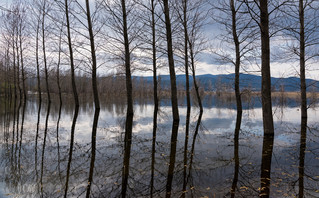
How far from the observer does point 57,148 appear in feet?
16.5

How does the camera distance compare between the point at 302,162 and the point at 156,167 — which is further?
the point at 302,162

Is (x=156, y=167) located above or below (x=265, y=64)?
below

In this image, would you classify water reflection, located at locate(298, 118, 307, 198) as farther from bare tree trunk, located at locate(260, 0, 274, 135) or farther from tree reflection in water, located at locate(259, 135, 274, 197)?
bare tree trunk, located at locate(260, 0, 274, 135)

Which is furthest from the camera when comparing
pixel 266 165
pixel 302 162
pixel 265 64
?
pixel 265 64

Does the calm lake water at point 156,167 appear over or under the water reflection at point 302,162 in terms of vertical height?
over

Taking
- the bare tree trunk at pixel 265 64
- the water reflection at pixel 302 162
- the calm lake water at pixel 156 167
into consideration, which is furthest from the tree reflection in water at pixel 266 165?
the bare tree trunk at pixel 265 64

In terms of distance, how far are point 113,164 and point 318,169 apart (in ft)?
13.2

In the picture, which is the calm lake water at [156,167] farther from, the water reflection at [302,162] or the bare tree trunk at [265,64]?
the bare tree trunk at [265,64]

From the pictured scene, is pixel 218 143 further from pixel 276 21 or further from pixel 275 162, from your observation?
pixel 276 21

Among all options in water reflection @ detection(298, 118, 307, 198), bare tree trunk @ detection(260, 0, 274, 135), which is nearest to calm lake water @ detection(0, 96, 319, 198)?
water reflection @ detection(298, 118, 307, 198)

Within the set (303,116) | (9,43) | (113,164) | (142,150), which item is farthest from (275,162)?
(9,43)

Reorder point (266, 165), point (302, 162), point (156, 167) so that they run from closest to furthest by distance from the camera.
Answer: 1. point (156, 167)
2. point (266, 165)
3. point (302, 162)

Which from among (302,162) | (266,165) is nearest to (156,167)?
(266,165)

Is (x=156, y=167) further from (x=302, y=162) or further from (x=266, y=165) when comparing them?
(x=302, y=162)
